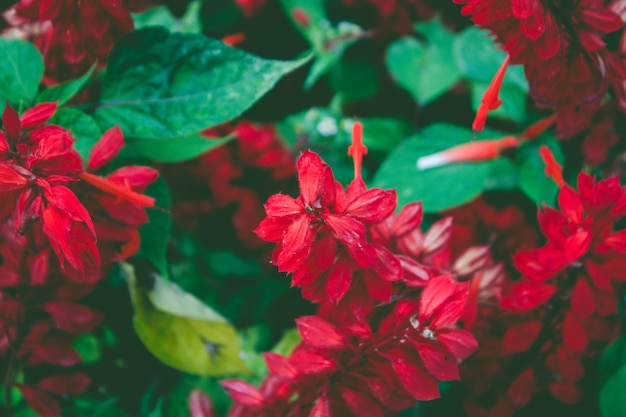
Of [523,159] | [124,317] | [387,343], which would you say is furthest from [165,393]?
[523,159]

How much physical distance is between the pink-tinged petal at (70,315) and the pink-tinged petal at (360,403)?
0.69 ft

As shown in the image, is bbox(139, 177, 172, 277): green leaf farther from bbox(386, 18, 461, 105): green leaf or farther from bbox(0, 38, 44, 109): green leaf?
bbox(386, 18, 461, 105): green leaf

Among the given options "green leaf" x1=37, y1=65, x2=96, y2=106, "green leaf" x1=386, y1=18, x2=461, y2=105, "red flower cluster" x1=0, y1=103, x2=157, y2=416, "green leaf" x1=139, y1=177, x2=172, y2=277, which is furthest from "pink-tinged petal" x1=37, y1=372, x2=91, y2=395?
"green leaf" x1=386, y1=18, x2=461, y2=105

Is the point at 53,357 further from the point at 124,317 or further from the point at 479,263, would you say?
the point at 479,263

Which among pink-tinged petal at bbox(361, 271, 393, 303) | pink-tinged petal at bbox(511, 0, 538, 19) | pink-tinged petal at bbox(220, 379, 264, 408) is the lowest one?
pink-tinged petal at bbox(220, 379, 264, 408)

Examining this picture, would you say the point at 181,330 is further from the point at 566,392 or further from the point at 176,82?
the point at 566,392

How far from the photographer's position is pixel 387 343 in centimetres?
37

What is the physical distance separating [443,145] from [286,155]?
0.70 ft

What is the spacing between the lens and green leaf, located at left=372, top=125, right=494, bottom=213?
1.76 feet

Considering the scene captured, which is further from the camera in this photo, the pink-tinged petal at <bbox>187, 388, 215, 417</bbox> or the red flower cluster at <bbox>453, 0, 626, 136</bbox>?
the pink-tinged petal at <bbox>187, 388, 215, 417</bbox>

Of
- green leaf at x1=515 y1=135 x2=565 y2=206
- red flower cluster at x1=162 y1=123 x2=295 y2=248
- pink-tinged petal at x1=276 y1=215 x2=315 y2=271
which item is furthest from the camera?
red flower cluster at x1=162 y1=123 x2=295 y2=248

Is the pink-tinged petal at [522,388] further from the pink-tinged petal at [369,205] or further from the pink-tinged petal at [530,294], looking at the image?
the pink-tinged petal at [369,205]

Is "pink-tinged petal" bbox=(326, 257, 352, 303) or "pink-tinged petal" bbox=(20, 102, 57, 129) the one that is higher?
"pink-tinged petal" bbox=(20, 102, 57, 129)

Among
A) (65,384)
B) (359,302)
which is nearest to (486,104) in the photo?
(359,302)
